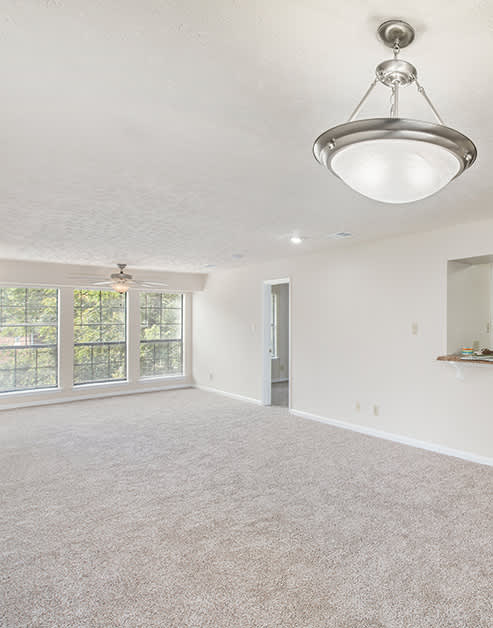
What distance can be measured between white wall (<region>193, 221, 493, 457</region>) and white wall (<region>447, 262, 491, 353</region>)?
111 millimetres

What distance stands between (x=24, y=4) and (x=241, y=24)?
2.13ft

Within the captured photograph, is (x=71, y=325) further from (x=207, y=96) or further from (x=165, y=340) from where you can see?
(x=207, y=96)

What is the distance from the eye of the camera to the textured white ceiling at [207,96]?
4.19ft

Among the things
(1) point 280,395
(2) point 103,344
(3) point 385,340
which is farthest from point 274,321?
(3) point 385,340

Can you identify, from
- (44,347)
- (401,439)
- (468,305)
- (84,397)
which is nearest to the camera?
(468,305)

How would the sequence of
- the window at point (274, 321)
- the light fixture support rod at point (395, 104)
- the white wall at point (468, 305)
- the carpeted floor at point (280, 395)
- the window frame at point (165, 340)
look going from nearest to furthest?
the light fixture support rod at point (395, 104)
the white wall at point (468, 305)
the carpeted floor at point (280, 395)
the window frame at point (165, 340)
the window at point (274, 321)

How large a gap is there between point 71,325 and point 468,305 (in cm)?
622

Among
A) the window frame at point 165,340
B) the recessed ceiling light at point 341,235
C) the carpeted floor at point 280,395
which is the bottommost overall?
the carpeted floor at point 280,395

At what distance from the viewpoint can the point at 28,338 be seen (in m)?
6.99

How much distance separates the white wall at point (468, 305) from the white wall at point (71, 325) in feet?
16.7

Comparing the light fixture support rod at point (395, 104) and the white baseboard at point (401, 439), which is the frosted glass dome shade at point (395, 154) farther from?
the white baseboard at point (401, 439)

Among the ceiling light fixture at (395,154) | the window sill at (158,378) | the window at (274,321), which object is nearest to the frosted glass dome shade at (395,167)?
the ceiling light fixture at (395,154)

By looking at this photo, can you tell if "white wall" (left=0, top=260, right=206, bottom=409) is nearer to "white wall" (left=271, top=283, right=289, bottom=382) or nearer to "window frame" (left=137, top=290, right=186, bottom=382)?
"window frame" (left=137, top=290, right=186, bottom=382)

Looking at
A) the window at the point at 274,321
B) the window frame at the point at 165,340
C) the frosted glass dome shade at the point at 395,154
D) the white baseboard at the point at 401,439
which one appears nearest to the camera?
the frosted glass dome shade at the point at 395,154
